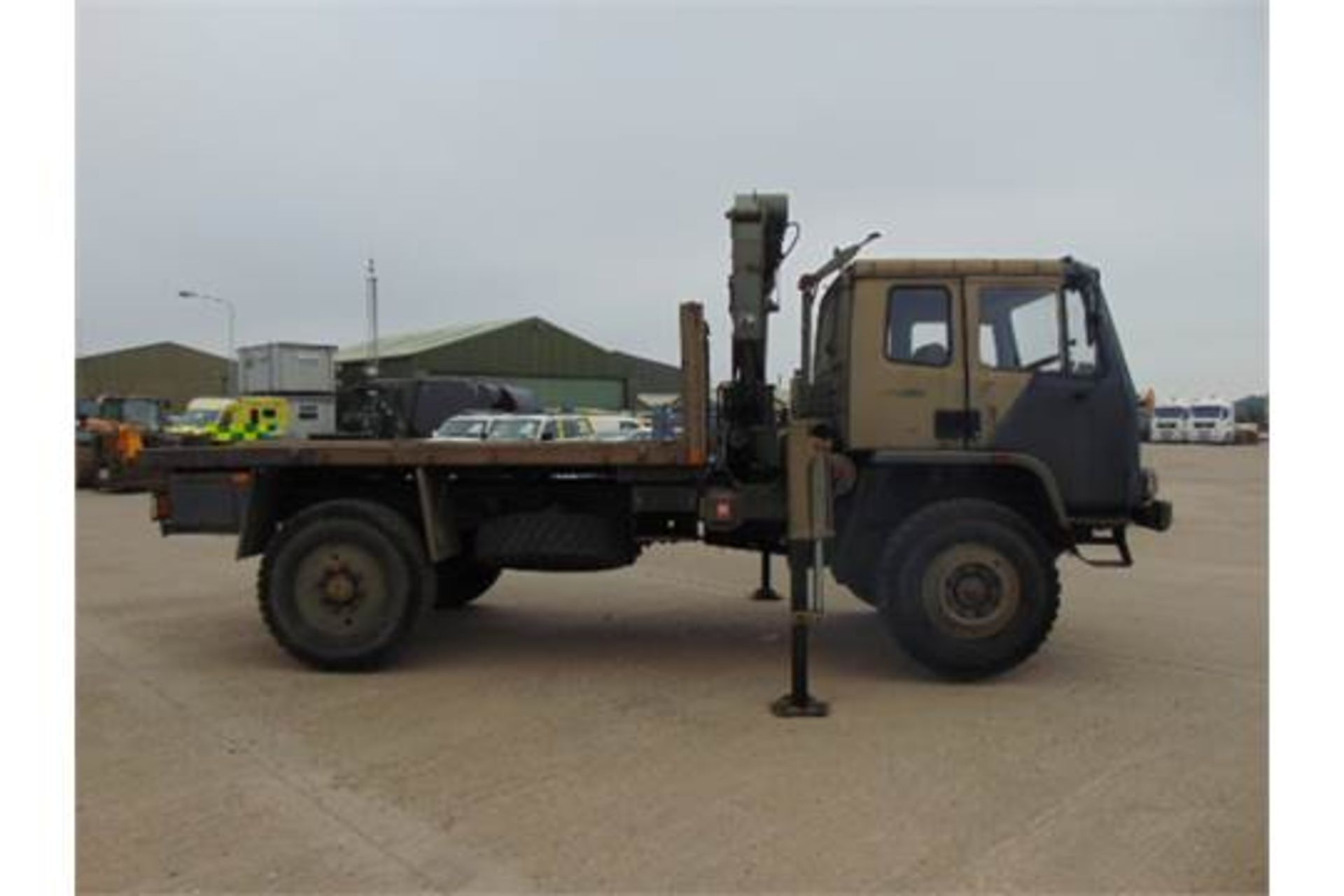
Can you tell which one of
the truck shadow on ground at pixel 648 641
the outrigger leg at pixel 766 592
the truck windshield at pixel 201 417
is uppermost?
the truck windshield at pixel 201 417

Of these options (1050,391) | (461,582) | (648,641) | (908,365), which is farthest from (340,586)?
(1050,391)

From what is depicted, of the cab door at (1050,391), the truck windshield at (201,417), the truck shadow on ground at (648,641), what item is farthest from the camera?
the truck windshield at (201,417)

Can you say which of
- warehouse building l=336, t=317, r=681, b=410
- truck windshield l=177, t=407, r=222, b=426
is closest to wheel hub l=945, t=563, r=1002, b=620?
truck windshield l=177, t=407, r=222, b=426

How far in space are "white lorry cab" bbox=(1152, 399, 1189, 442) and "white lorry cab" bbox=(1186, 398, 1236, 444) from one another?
0.81 ft

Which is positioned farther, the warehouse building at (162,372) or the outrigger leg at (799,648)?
the warehouse building at (162,372)

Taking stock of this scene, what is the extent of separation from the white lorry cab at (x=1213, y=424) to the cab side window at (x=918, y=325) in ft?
146

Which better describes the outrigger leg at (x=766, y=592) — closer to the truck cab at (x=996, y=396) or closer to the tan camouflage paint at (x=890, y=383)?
the truck cab at (x=996, y=396)

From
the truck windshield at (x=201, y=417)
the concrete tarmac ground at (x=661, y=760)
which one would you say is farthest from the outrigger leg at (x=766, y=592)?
the truck windshield at (x=201, y=417)

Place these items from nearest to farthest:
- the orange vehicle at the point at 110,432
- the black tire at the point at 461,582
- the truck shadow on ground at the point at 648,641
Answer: the truck shadow on ground at the point at 648,641, the black tire at the point at 461,582, the orange vehicle at the point at 110,432

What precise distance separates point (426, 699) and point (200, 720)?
1208 millimetres

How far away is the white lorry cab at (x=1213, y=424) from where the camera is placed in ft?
147

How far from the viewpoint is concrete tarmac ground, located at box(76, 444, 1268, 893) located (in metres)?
3.74

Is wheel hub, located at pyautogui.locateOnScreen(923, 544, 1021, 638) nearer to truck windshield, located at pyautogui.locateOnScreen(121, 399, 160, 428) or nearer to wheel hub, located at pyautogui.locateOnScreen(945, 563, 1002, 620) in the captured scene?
wheel hub, located at pyautogui.locateOnScreen(945, 563, 1002, 620)

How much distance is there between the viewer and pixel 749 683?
631 cm
